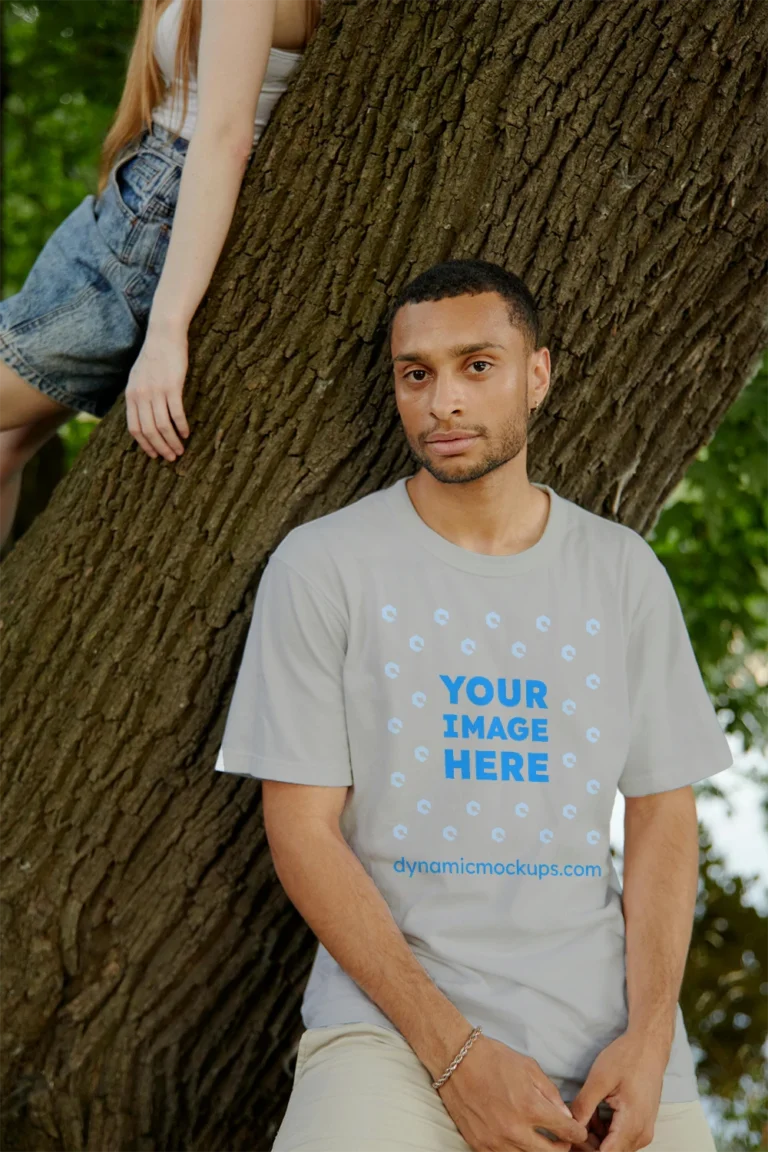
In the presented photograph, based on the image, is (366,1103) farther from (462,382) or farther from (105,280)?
(105,280)

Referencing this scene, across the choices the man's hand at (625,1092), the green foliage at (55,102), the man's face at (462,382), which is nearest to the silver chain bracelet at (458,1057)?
the man's hand at (625,1092)

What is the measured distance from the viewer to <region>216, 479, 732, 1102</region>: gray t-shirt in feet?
7.65

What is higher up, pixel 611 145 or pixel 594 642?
pixel 611 145

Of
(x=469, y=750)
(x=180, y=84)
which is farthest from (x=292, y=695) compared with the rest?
(x=180, y=84)

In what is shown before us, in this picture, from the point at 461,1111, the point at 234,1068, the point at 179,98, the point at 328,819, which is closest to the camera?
the point at 461,1111

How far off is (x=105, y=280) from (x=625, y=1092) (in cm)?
208

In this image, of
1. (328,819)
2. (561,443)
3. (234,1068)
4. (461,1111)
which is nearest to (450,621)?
(328,819)

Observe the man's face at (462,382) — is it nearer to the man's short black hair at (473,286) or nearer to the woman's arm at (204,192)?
the man's short black hair at (473,286)

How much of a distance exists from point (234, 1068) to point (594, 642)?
1.42 metres

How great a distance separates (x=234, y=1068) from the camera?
2.93 metres

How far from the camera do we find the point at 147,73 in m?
2.74

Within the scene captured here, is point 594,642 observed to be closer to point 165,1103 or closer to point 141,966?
point 141,966

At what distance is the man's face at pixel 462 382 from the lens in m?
2.48

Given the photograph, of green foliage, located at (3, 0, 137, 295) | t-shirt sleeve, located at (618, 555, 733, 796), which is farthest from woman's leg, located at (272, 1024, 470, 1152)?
green foliage, located at (3, 0, 137, 295)
